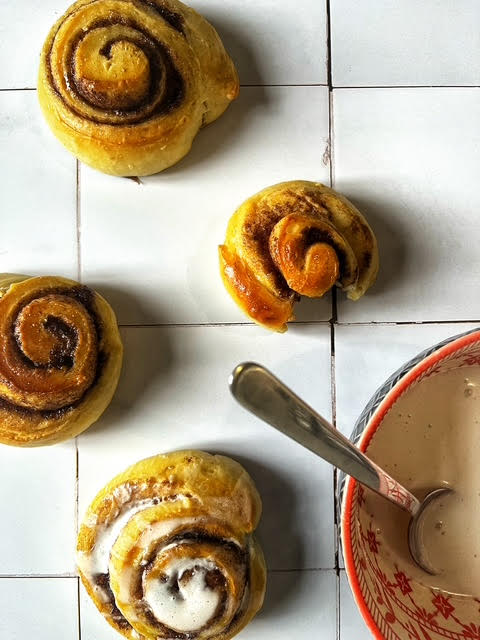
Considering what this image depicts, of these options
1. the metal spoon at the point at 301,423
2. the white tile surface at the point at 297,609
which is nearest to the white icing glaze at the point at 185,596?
the white tile surface at the point at 297,609

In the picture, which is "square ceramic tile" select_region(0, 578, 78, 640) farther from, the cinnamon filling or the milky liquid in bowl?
the cinnamon filling

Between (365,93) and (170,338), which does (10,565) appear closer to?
(170,338)

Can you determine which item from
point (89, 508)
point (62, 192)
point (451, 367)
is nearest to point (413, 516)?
point (451, 367)

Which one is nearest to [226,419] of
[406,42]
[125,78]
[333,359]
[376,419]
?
[333,359]

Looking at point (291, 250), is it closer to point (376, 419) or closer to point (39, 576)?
point (376, 419)

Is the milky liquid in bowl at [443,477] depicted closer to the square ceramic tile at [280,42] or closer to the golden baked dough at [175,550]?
the golden baked dough at [175,550]
